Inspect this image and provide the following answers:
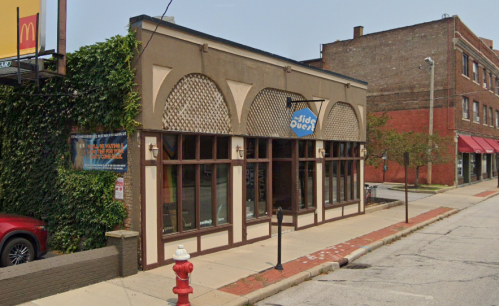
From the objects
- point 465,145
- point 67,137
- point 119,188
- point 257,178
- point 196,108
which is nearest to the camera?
point 119,188

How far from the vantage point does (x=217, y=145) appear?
36.4ft

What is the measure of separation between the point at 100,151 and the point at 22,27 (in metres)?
3.28

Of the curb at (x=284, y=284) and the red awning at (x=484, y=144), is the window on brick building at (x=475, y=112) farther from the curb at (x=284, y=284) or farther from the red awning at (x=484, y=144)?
the curb at (x=284, y=284)

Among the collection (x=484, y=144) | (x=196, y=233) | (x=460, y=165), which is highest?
(x=484, y=144)

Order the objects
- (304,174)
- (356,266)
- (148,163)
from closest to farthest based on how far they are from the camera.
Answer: (148,163) → (356,266) → (304,174)

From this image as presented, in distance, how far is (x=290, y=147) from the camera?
1436cm

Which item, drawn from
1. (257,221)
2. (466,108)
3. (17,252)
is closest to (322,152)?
(257,221)

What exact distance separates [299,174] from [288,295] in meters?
7.18

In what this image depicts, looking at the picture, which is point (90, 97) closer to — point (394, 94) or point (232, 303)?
point (232, 303)

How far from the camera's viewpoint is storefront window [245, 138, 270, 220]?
40.4ft

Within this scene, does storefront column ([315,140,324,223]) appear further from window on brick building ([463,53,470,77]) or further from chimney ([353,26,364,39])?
chimney ([353,26,364,39])

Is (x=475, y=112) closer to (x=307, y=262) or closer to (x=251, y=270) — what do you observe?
(x=307, y=262)

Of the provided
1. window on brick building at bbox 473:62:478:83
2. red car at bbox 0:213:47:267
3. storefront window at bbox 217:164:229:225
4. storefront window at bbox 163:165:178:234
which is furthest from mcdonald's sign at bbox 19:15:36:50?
window on brick building at bbox 473:62:478:83

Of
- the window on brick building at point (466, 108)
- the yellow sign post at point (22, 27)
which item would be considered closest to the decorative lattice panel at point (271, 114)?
the yellow sign post at point (22, 27)
